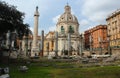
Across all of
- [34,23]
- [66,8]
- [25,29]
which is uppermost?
[66,8]

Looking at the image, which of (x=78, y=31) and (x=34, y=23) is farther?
(x=78, y=31)

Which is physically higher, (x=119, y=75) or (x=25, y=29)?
(x=25, y=29)

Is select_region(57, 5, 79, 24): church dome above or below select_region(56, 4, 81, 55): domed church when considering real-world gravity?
above

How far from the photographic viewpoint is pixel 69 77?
68.9ft

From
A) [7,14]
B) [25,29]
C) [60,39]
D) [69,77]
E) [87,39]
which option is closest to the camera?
[69,77]

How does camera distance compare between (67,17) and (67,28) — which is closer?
(67,28)

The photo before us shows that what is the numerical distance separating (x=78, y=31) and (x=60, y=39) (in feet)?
38.7

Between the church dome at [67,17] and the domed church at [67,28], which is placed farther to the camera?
the church dome at [67,17]

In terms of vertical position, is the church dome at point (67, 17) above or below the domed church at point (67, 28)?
above

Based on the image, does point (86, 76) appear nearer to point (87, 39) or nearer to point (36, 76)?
point (36, 76)

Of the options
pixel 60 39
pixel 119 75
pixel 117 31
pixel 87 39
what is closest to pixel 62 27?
pixel 60 39

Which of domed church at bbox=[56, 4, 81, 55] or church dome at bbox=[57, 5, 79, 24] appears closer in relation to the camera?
domed church at bbox=[56, 4, 81, 55]

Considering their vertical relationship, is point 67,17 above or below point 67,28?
above

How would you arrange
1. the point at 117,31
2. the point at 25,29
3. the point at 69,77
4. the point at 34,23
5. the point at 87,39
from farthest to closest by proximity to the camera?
the point at 87,39
the point at 117,31
the point at 34,23
the point at 25,29
the point at 69,77
